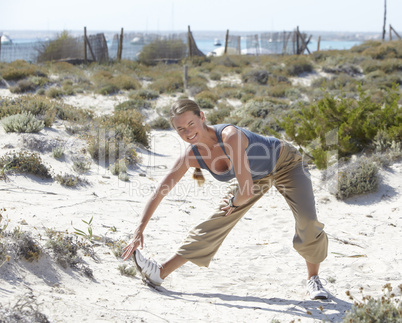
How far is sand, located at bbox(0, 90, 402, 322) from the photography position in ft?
10.5

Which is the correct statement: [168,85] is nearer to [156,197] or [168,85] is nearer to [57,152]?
[57,152]

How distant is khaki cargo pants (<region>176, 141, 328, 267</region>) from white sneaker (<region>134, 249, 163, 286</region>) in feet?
0.85

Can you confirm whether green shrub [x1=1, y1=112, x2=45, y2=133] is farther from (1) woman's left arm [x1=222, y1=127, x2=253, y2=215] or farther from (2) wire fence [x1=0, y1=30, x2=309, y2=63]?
(2) wire fence [x1=0, y1=30, x2=309, y2=63]

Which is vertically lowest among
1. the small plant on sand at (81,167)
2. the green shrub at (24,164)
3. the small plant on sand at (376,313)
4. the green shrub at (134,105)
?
the small plant on sand at (376,313)

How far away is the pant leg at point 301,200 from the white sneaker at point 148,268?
112 centimetres

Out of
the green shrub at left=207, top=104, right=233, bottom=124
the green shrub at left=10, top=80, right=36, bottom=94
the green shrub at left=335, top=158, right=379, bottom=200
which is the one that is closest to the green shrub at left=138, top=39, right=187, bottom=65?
the green shrub at left=10, top=80, right=36, bottom=94

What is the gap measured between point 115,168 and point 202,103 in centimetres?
683

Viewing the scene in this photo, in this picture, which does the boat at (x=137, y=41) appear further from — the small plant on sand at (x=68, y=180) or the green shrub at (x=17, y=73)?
the small plant on sand at (x=68, y=180)

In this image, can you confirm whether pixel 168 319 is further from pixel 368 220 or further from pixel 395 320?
pixel 368 220

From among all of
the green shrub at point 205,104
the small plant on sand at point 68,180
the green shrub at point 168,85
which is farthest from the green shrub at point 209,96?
the small plant on sand at point 68,180

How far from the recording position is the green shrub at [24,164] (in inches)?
240

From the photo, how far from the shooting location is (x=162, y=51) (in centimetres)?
2402

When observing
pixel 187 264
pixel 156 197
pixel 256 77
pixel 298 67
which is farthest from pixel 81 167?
pixel 298 67

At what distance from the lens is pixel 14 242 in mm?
3502
